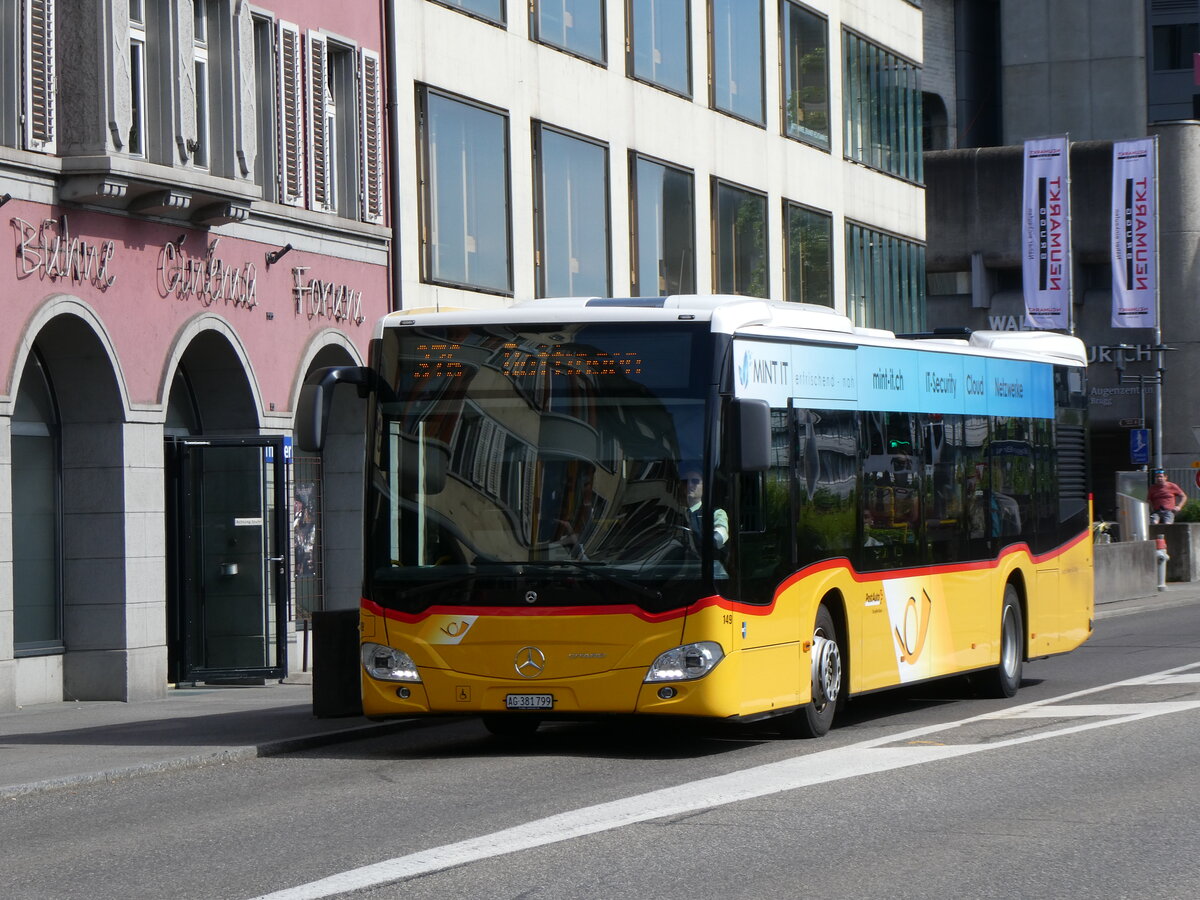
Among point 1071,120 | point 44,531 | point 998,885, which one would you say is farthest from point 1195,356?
point 998,885

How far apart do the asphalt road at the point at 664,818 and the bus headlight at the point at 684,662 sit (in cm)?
54

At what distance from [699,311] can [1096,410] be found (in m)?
49.7

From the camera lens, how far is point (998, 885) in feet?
27.1

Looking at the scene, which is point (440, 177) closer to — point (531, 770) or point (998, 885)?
point (531, 770)

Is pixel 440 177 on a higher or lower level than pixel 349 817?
higher

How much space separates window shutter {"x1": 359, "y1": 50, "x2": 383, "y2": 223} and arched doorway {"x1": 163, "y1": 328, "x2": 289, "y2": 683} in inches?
128

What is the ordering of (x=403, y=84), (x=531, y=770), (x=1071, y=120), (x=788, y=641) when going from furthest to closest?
1. (x=1071, y=120)
2. (x=403, y=84)
3. (x=788, y=641)
4. (x=531, y=770)

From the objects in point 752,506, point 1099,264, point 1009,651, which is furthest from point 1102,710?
point 1099,264

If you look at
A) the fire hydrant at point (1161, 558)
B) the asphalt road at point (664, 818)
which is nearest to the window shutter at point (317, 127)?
the asphalt road at point (664, 818)

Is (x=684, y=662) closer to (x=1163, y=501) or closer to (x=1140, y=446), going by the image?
(x=1163, y=501)

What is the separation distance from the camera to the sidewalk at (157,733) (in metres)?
13.1

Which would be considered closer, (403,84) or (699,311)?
(699,311)

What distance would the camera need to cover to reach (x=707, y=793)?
1117cm

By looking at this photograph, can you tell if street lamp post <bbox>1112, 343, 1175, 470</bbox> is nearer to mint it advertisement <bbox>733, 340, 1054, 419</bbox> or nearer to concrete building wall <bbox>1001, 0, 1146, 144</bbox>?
concrete building wall <bbox>1001, 0, 1146, 144</bbox>
